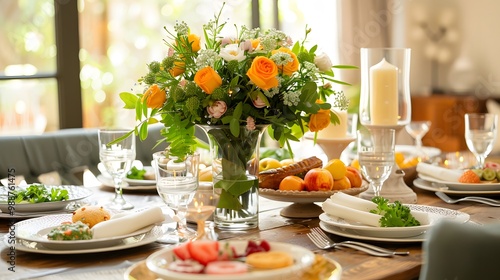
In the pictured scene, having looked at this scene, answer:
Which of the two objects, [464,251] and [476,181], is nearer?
[464,251]

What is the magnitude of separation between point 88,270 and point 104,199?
2.33ft

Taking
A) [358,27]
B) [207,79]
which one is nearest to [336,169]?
[207,79]

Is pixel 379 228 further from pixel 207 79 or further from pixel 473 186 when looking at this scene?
pixel 473 186

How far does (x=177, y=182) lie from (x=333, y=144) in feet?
2.48

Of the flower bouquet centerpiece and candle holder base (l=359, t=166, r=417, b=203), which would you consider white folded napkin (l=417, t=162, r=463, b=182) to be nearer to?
candle holder base (l=359, t=166, r=417, b=203)

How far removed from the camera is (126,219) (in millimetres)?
1616

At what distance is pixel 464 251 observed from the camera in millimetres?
1054

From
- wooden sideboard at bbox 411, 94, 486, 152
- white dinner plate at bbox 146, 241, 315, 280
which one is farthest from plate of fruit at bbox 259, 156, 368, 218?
wooden sideboard at bbox 411, 94, 486, 152

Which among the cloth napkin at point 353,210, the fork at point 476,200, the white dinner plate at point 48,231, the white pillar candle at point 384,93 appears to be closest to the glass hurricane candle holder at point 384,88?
the white pillar candle at point 384,93

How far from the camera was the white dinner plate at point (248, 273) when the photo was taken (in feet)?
3.60

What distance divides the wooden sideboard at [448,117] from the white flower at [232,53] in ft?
12.4

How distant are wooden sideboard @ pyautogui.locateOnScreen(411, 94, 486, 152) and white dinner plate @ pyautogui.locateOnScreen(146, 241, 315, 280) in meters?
4.29

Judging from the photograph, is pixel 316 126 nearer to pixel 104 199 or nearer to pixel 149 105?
pixel 149 105

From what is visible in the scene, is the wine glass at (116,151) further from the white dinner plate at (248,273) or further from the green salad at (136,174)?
the white dinner plate at (248,273)
